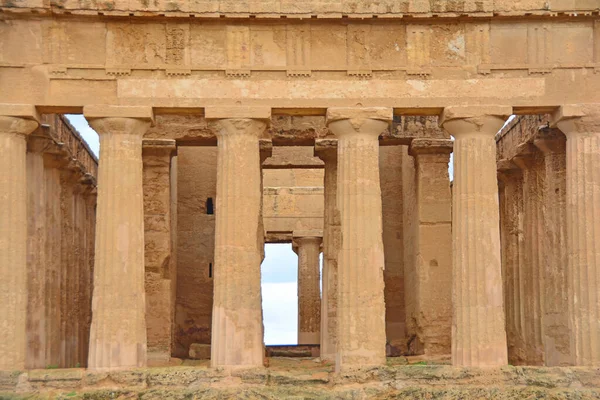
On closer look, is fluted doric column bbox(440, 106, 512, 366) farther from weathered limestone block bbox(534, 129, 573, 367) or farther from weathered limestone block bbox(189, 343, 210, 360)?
weathered limestone block bbox(189, 343, 210, 360)

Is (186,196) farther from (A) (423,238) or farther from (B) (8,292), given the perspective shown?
(B) (8,292)

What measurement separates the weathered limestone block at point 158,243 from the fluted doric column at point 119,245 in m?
4.58

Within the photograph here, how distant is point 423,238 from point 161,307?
6955 mm

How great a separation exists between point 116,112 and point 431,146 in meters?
9.10

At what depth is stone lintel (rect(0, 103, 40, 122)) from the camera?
883 inches

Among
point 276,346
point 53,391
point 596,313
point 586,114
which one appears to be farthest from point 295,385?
point 276,346

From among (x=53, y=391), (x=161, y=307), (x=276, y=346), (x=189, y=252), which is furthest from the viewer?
(x=276, y=346)

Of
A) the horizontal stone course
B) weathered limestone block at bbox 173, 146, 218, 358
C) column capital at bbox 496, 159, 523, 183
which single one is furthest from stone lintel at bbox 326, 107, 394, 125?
weathered limestone block at bbox 173, 146, 218, 358

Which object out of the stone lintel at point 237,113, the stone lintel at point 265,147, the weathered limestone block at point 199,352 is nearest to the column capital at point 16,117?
the stone lintel at point 237,113

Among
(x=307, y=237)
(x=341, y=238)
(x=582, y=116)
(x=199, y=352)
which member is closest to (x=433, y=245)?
(x=341, y=238)

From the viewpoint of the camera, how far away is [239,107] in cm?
2295

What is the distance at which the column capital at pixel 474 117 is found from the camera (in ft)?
75.3

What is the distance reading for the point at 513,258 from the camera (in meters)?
30.6

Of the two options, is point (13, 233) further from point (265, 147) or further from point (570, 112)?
point (570, 112)
